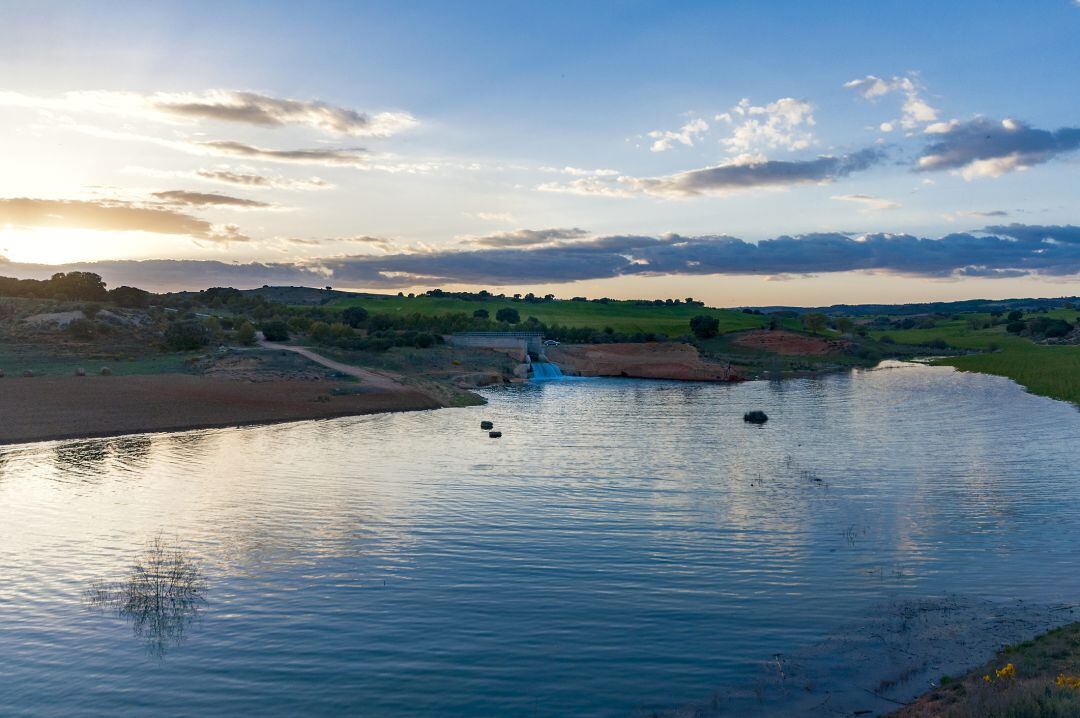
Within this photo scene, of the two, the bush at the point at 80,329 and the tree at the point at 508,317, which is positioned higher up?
the tree at the point at 508,317

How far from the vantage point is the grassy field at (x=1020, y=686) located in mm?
9148

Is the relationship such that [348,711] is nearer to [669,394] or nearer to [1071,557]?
[1071,557]

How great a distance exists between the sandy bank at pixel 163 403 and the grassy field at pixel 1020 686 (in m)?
39.7

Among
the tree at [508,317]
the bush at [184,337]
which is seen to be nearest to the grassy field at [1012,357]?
the tree at [508,317]

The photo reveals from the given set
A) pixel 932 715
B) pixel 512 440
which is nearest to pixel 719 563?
pixel 932 715

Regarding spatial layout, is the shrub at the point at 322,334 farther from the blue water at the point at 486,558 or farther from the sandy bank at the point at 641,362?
the blue water at the point at 486,558

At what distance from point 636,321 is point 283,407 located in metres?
115

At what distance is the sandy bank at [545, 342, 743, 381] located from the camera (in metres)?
90.4

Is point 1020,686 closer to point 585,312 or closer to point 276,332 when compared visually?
point 276,332

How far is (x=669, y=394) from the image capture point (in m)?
70.8

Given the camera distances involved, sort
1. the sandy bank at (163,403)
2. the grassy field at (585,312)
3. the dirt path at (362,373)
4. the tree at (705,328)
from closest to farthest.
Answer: the sandy bank at (163,403)
the dirt path at (362,373)
the tree at (705,328)
the grassy field at (585,312)

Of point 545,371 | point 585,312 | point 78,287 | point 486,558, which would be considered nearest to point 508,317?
point 585,312

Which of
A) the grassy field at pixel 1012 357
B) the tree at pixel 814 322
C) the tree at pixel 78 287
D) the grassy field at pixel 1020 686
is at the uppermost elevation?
the tree at pixel 78 287

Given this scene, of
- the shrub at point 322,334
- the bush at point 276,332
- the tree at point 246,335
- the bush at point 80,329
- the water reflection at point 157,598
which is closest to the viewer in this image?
the water reflection at point 157,598
